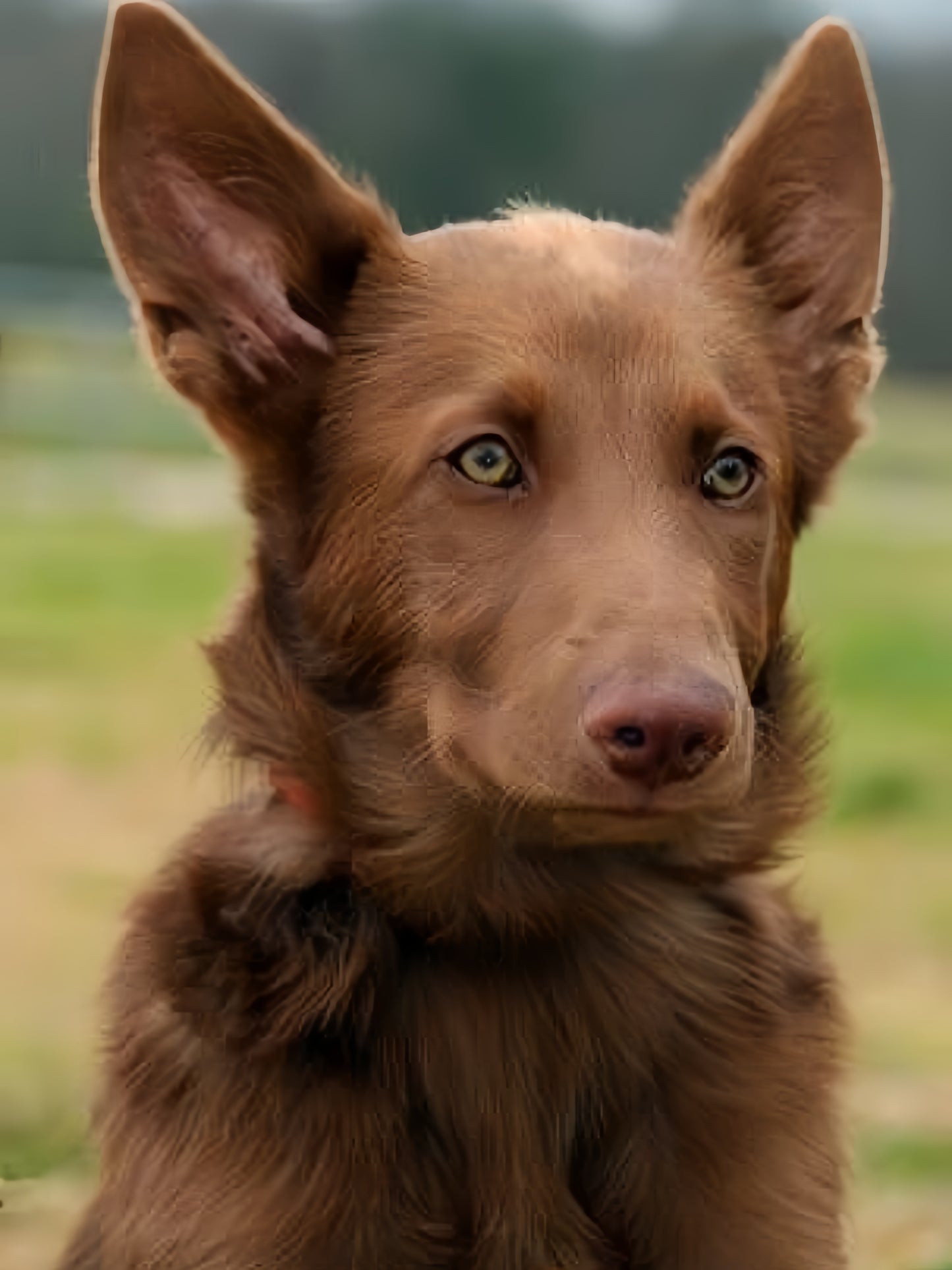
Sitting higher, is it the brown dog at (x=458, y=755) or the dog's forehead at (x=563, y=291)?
the dog's forehead at (x=563, y=291)

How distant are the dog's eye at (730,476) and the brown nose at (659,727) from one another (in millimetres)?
495

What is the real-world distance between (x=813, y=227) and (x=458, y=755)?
1161 mm

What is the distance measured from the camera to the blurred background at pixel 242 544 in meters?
4.52

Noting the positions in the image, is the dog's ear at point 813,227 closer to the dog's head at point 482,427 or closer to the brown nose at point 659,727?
the dog's head at point 482,427

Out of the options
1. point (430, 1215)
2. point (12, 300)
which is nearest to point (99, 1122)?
point (430, 1215)

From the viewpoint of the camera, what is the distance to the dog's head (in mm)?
2766

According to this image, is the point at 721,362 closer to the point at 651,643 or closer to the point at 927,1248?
the point at 651,643

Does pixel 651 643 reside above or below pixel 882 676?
above

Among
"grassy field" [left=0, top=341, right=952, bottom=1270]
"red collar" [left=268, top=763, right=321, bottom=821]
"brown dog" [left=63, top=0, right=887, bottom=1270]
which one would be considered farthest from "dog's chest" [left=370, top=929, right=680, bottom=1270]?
"grassy field" [left=0, top=341, right=952, bottom=1270]

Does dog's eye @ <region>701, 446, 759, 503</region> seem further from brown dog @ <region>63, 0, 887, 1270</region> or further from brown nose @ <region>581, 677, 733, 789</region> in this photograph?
brown nose @ <region>581, 677, 733, 789</region>

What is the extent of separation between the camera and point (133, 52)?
9.24ft

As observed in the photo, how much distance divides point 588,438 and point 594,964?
32.9 inches

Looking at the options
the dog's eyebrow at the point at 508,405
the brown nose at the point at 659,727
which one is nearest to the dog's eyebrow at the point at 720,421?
the dog's eyebrow at the point at 508,405

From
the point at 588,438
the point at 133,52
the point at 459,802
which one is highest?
the point at 133,52
